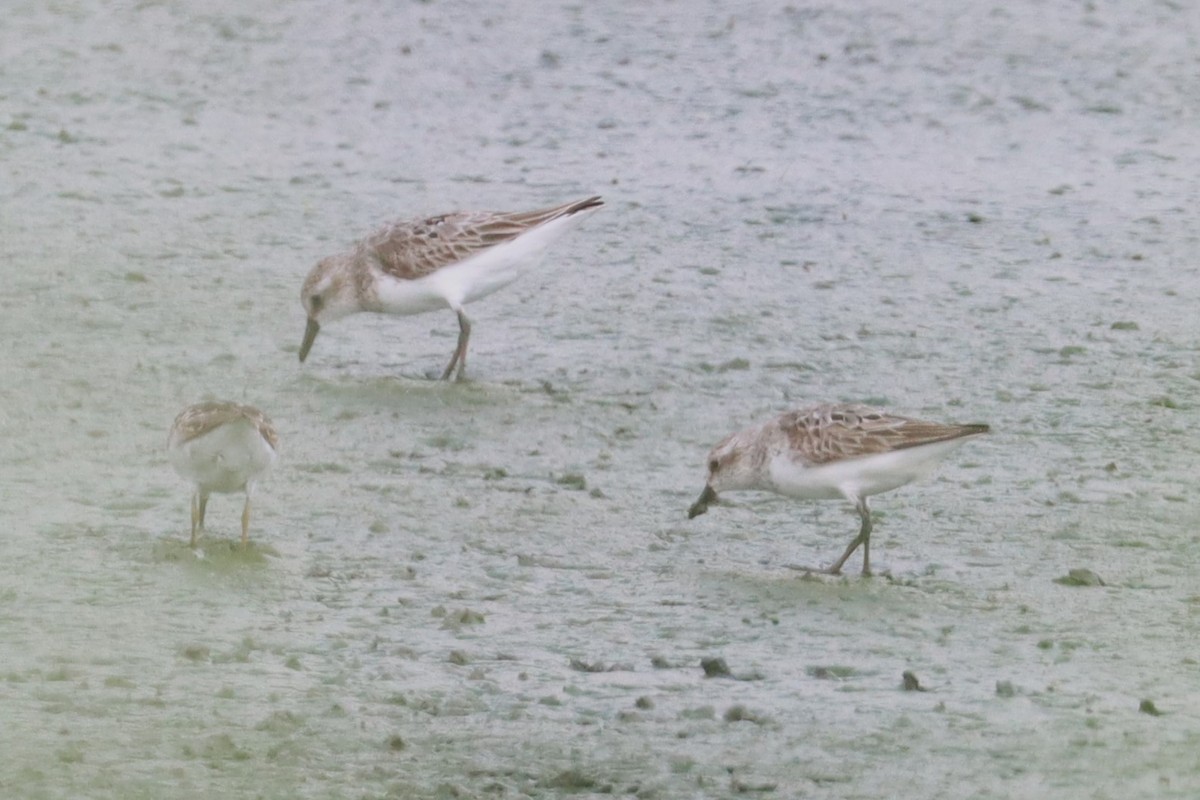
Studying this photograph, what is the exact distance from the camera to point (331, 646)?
676 cm

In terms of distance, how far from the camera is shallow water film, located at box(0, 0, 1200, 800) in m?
6.20

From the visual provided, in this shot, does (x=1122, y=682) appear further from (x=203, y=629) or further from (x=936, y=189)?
(x=936, y=189)

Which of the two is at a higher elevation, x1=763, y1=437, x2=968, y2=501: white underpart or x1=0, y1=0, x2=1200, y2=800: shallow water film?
x1=763, y1=437, x2=968, y2=501: white underpart

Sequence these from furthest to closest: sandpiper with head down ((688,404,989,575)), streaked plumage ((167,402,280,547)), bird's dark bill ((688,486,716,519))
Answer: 1. bird's dark bill ((688,486,716,519))
2. sandpiper with head down ((688,404,989,575))
3. streaked plumage ((167,402,280,547))

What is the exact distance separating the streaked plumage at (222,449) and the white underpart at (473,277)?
2693 millimetres

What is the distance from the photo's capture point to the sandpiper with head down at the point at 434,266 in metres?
10.2

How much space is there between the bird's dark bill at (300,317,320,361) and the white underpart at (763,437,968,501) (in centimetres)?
304

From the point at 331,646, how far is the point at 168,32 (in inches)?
387

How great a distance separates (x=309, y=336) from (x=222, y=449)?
2.92 metres

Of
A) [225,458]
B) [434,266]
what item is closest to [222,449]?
[225,458]

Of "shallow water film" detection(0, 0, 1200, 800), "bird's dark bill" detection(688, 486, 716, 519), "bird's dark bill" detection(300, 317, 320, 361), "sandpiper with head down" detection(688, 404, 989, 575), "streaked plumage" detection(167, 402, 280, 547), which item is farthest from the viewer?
"bird's dark bill" detection(300, 317, 320, 361)

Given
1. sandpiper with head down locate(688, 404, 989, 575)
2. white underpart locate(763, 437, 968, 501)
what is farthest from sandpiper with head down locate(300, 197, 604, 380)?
white underpart locate(763, 437, 968, 501)

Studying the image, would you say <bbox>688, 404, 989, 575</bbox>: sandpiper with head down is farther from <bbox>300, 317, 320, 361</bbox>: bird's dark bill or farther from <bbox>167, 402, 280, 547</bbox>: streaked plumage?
<bbox>300, 317, 320, 361</bbox>: bird's dark bill

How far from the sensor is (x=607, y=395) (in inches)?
384
